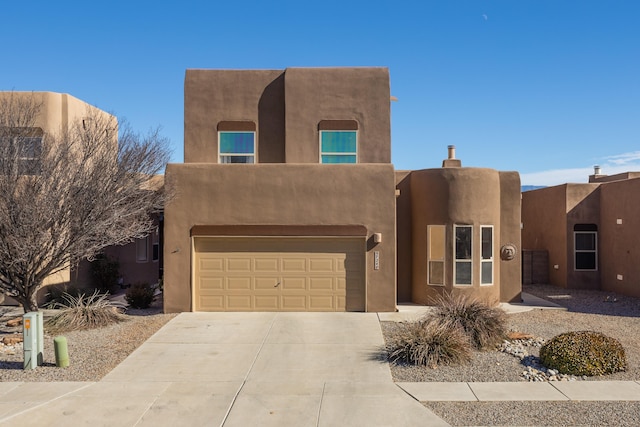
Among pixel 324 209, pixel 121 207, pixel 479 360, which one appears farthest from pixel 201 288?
pixel 479 360

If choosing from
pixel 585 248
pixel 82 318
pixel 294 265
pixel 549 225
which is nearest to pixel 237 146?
pixel 294 265

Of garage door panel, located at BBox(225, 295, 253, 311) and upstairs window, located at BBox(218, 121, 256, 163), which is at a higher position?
upstairs window, located at BBox(218, 121, 256, 163)

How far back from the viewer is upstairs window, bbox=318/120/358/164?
52.6ft

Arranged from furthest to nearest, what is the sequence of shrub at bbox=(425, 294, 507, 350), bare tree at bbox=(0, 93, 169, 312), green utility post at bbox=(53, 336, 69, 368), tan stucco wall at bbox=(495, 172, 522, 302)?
tan stucco wall at bbox=(495, 172, 522, 302) < bare tree at bbox=(0, 93, 169, 312) < shrub at bbox=(425, 294, 507, 350) < green utility post at bbox=(53, 336, 69, 368)

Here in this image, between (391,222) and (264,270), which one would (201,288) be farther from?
(391,222)

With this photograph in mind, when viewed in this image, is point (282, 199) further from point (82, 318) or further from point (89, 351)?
point (89, 351)

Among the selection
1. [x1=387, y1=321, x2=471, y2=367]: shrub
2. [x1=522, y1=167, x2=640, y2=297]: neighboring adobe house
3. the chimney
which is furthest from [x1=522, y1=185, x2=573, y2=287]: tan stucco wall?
[x1=387, y1=321, x2=471, y2=367]: shrub

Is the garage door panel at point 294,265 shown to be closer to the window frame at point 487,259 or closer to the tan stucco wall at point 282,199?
the tan stucco wall at point 282,199

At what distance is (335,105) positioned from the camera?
16.1 m

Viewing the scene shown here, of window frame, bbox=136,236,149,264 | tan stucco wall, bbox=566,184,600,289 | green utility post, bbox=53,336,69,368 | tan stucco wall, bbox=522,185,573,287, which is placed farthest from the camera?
window frame, bbox=136,236,149,264

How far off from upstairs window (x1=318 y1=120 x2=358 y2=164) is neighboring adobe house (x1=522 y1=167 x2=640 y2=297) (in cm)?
922

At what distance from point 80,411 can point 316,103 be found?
11754 mm

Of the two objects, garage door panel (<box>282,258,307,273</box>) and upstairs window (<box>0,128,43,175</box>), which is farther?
garage door panel (<box>282,258,307,273</box>)

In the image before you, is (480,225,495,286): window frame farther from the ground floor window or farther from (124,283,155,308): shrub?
(124,283,155,308): shrub
